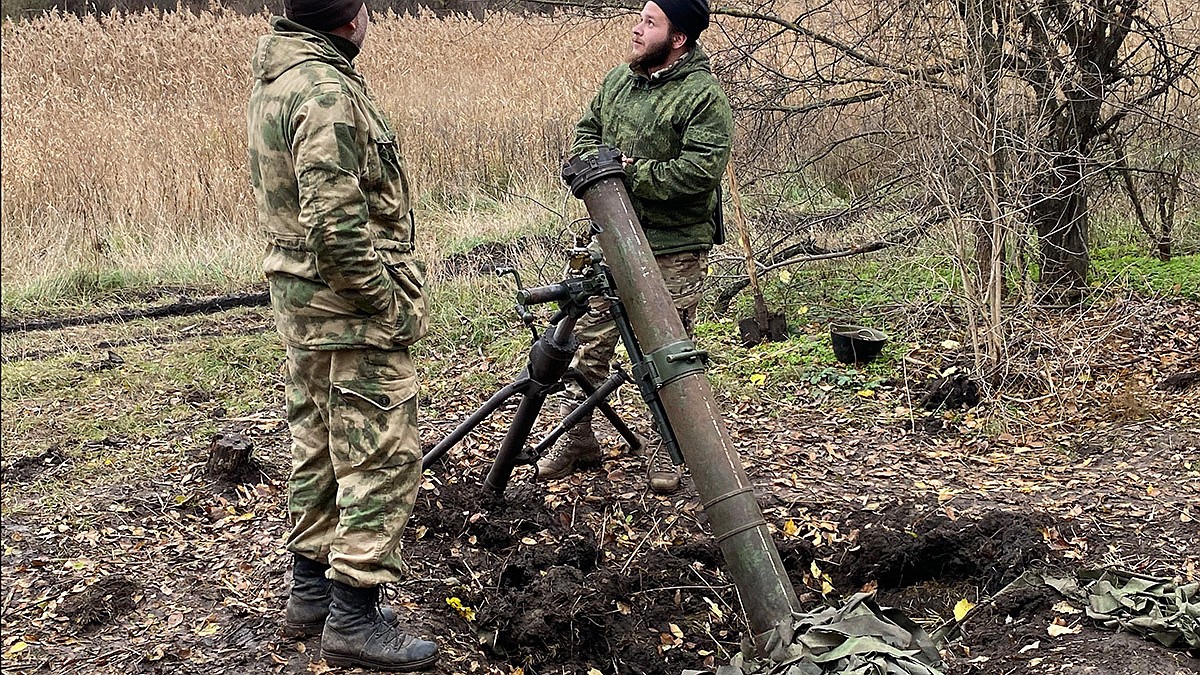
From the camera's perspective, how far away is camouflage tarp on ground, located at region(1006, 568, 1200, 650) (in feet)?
11.7

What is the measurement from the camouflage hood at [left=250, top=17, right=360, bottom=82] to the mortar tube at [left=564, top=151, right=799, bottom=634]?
113 cm

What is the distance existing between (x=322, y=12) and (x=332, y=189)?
0.54 meters

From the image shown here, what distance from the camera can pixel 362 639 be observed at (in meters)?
3.52

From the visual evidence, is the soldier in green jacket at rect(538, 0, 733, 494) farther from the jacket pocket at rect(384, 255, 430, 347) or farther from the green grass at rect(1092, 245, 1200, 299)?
the green grass at rect(1092, 245, 1200, 299)

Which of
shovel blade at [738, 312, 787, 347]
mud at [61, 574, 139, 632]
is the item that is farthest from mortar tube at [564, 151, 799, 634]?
shovel blade at [738, 312, 787, 347]

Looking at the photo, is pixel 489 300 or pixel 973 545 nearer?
pixel 973 545

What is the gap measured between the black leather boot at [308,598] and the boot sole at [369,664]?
0.24 meters

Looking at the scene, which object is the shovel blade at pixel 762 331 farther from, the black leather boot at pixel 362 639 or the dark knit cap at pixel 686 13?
the black leather boot at pixel 362 639

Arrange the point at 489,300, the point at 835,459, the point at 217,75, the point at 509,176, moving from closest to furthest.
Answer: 1. the point at 835,459
2. the point at 489,300
3. the point at 509,176
4. the point at 217,75

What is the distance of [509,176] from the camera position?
38.9 ft

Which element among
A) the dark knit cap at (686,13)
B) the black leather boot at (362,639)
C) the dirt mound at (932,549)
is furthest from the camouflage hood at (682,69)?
the black leather boot at (362,639)

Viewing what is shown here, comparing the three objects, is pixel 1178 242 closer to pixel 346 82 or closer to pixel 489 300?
pixel 489 300

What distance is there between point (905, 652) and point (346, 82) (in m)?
2.28

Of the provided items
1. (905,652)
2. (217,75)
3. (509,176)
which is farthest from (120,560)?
(217,75)
